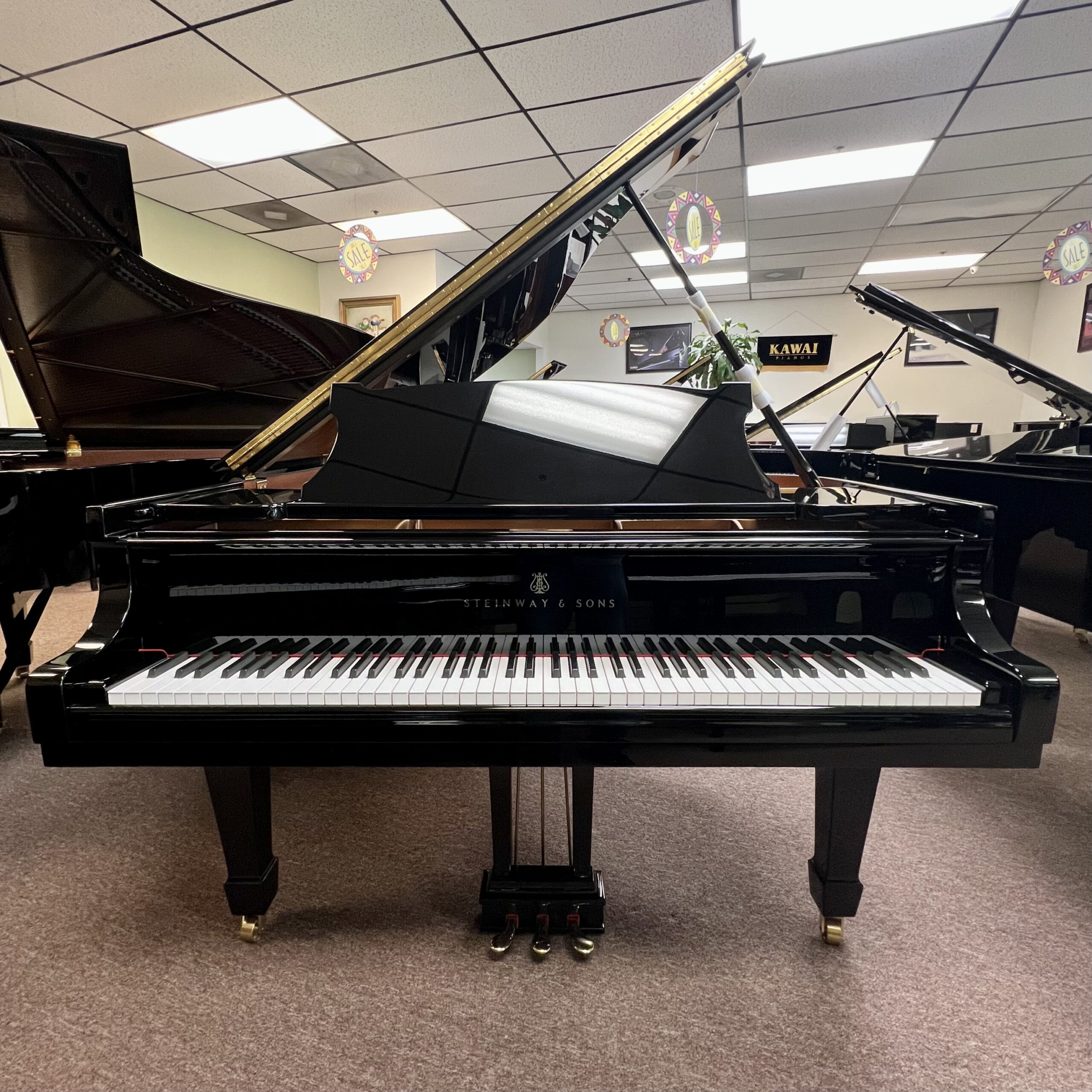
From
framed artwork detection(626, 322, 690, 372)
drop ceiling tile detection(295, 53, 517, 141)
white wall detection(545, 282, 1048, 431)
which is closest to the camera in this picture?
drop ceiling tile detection(295, 53, 517, 141)

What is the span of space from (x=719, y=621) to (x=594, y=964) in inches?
35.4

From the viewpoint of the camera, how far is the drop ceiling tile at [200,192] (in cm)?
502

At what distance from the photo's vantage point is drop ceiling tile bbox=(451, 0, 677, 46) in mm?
2922

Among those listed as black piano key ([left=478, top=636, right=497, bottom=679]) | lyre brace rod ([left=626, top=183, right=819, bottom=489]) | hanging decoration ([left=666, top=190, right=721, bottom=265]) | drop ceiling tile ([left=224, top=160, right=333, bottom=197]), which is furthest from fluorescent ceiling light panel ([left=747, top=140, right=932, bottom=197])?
black piano key ([left=478, top=636, right=497, bottom=679])

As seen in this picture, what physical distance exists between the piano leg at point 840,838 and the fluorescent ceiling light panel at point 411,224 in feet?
19.9

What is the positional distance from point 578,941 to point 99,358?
9.90ft

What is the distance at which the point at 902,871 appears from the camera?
5.76ft

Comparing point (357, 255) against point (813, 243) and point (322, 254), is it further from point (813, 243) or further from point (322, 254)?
point (813, 243)

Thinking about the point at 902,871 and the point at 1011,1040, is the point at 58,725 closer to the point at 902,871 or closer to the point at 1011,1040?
the point at 1011,1040

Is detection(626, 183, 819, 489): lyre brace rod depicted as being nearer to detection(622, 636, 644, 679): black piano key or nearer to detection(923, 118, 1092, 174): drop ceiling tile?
detection(622, 636, 644, 679): black piano key

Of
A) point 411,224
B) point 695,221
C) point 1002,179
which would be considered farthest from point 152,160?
point 1002,179

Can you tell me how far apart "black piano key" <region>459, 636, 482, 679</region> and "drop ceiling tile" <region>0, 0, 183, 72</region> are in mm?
3752

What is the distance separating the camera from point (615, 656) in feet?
3.87

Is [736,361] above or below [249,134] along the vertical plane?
below
